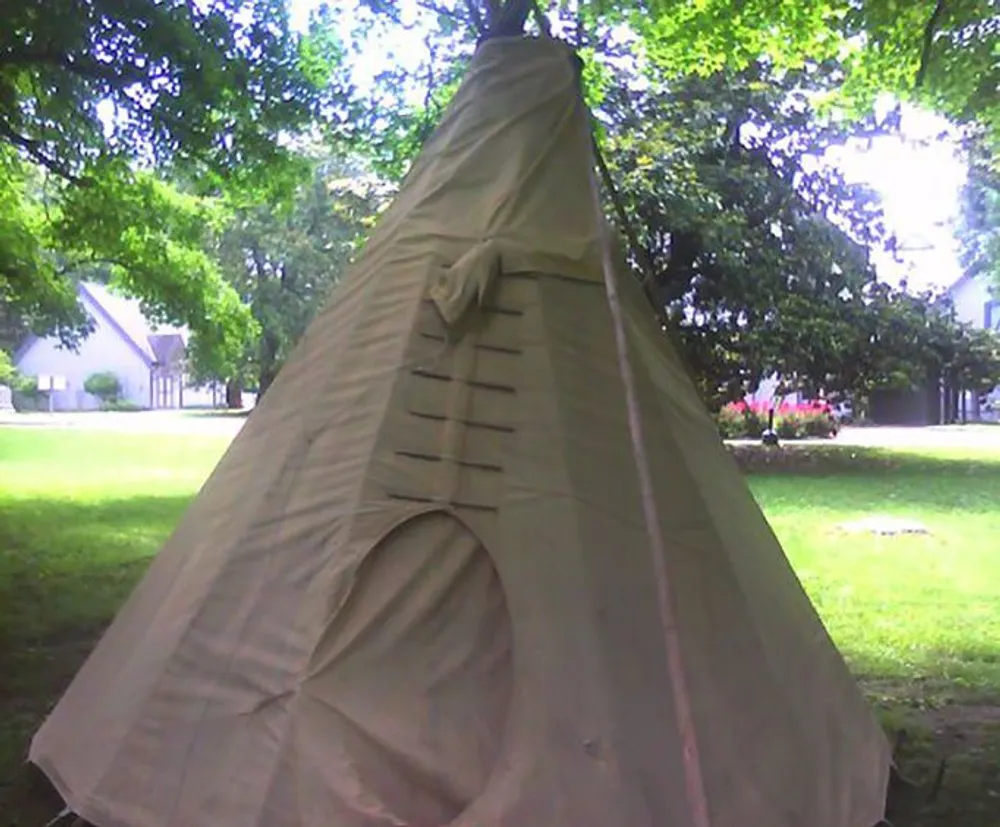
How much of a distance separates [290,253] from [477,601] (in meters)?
4.74

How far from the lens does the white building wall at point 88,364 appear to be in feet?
23.0

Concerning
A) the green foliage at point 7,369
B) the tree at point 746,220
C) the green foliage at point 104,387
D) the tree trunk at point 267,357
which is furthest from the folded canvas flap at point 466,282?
the green foliage at point 7,369

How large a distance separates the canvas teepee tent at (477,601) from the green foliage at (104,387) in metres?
4.21

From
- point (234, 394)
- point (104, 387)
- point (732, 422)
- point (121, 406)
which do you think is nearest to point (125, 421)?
point (121, 406)

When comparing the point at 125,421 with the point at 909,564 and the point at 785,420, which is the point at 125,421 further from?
the point at 909,564

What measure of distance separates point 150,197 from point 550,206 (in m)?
4.71

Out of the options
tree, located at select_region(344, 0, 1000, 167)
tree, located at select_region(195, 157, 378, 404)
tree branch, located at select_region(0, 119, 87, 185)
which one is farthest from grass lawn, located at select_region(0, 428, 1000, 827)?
tree, located at select_region(344, 0, 1000, 167)

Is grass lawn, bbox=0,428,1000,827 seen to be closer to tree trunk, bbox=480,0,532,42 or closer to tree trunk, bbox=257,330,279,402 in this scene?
tree trunk, bbox=257,330,279,402

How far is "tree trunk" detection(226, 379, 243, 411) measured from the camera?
648cm

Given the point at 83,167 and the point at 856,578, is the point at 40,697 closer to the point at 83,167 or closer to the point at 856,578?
the point at 83,167

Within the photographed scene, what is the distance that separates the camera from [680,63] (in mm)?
6727

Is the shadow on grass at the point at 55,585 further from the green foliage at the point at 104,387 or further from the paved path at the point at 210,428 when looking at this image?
the green foliage at the point at 104,387

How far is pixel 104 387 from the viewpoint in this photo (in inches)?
278

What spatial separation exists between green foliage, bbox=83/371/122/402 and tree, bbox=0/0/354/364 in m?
0.37
